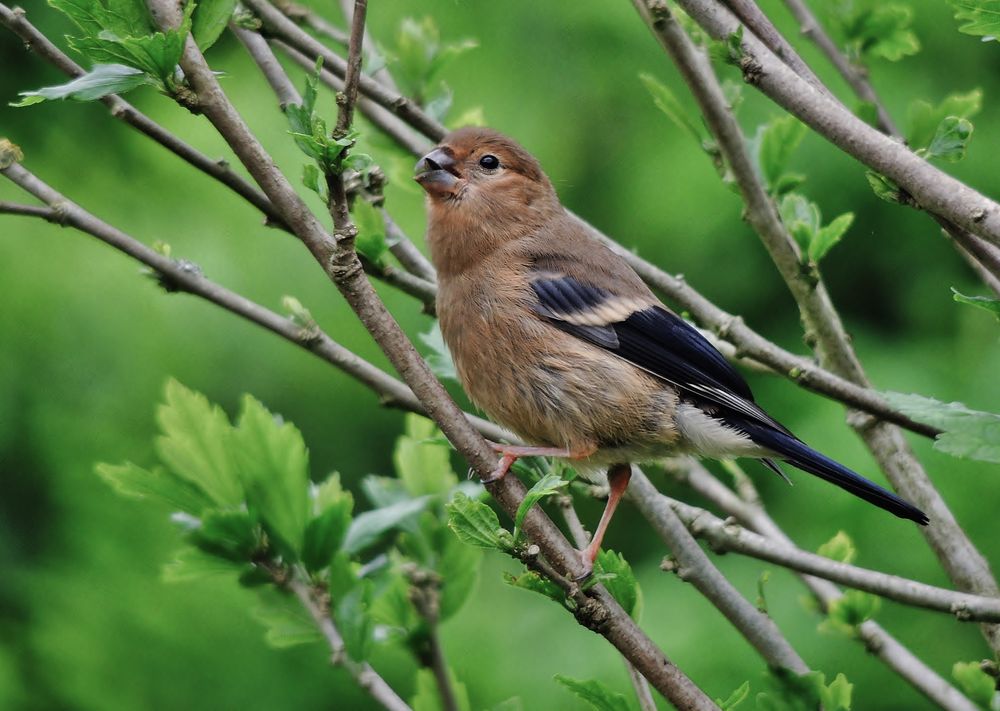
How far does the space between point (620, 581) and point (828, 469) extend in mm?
643

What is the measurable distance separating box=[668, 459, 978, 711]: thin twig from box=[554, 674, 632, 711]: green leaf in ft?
2.27

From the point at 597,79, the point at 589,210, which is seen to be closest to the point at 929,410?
the point at 589,210

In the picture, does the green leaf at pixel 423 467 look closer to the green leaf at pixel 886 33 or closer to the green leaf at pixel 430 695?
the green leaf at pixel 430 695

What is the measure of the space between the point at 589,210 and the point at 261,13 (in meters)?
2.95

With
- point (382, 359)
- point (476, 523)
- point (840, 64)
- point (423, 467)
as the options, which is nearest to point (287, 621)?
point (423, 467)

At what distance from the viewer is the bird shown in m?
2.77

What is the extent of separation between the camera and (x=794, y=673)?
6.78ft

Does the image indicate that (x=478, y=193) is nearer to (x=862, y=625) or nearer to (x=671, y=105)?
(x=671, y=105)

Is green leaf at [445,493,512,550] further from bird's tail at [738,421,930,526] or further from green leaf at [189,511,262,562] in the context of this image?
bird's tail at [738,421,930,526]

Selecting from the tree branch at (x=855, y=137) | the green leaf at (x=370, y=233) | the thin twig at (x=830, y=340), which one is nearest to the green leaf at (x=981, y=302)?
the tree branch at (x=855, y=137)

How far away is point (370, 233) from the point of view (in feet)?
7.95

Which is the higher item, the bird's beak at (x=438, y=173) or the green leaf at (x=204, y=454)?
the bird's beak at (x=438, y=173)

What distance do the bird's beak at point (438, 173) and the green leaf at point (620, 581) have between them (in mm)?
1199

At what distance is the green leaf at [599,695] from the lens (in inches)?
76.9
